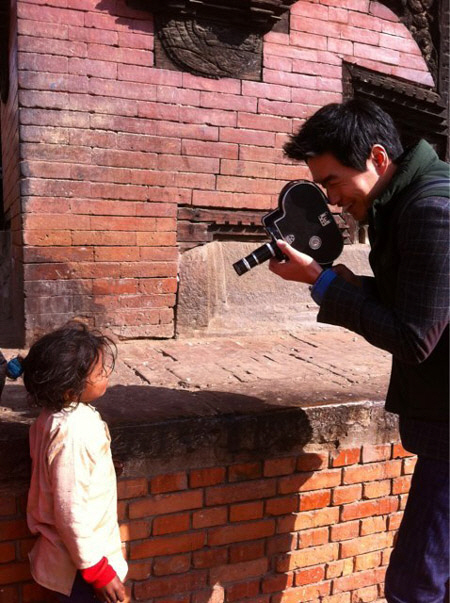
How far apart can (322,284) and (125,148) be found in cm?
218

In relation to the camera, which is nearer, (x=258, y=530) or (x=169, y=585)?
(x=169, y=585)

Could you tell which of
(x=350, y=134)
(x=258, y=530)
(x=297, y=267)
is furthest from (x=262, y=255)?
(x=258, y=530)

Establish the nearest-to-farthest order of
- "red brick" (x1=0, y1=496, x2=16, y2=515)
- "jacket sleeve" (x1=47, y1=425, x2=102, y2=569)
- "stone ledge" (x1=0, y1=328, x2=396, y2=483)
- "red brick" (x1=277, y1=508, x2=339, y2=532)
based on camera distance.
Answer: "jacket sleeve" (x1=47, y1=425, x2=102, y2=569) < "red brick" (x1=0, y1=496, x2=16, y2=515) < "stone ledge" (x1=0, y1=328, x2=396, y2=483) < "red brick" (x1=277, y1=508, x2=339, y2=532)

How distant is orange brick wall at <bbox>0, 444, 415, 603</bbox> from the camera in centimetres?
217

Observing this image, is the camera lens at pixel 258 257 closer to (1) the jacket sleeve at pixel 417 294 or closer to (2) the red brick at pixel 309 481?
(1) the jacket sleeve at pixel 417 294

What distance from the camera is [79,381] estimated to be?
1.76 m

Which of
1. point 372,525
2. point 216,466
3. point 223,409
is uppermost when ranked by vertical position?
point 223,409

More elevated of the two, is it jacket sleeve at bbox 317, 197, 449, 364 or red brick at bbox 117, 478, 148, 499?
jacket sleeve at bbox 317, 197, 449, 364

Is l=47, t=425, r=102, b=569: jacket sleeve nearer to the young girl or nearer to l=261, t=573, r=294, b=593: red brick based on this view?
the young girl

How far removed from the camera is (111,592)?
177 cm

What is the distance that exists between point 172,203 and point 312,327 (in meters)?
1.41

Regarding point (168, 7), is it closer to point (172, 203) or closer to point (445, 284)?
point (172, 203)

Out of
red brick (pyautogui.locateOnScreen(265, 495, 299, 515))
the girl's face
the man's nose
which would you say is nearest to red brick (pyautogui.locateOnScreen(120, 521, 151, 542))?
red brick (pyautogui.locateOnScreen(265, 495, 299, 515))

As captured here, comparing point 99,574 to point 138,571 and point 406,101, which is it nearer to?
point 138,571
